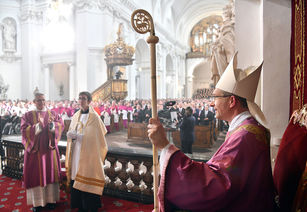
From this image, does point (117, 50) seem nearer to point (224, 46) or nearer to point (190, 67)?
point (224, 46)

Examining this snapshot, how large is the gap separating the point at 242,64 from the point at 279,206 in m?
2.10

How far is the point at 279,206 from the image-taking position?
166 centimetres

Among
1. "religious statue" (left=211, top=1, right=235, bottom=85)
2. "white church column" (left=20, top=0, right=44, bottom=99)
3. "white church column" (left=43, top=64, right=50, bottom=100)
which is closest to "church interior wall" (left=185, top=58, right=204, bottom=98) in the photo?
"white church column" (left=43, top=64, right=50, bottom=100)

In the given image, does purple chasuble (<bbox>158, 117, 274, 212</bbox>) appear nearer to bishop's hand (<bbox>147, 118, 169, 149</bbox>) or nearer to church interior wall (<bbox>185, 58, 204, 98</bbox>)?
bishop's hand (<bbox>147, 118, 169, 149</bbox>)

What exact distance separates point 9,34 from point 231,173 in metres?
20.5

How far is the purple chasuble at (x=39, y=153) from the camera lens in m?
3.47

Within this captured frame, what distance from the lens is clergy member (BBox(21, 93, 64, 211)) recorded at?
346 centimetres

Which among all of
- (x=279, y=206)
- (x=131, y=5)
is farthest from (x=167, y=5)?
(x=279, y=206)

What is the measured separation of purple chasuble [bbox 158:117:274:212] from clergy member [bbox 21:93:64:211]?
2.68 metres

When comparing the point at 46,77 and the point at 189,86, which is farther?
the point at 189,86

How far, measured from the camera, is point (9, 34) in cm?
1759

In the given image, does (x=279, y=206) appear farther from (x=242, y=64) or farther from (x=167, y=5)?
(x=167, y=5)

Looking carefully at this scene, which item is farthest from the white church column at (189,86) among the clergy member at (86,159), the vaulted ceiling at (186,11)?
the clergy member at (86,159)

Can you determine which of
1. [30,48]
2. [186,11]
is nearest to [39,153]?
[30,48]
